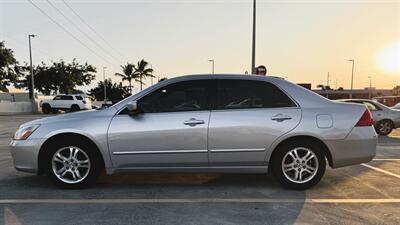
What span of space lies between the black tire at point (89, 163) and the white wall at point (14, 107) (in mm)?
36904

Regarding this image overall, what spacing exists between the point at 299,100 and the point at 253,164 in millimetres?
1076

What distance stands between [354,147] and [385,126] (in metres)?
9.52

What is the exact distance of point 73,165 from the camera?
5.84 metres

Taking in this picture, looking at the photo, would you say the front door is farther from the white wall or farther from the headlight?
the white wall

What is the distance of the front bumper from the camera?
5777 millimetres

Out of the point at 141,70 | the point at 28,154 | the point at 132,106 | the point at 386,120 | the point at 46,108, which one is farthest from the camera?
the point at 141,70

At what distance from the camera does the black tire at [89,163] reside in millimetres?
5777

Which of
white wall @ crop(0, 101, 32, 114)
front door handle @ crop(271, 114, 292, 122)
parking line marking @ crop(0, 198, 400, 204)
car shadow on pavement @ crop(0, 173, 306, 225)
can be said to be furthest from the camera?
white wall @ crop(0, 101, 32, 114)

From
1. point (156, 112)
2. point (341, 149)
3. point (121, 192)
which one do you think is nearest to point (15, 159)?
point (121, 192)

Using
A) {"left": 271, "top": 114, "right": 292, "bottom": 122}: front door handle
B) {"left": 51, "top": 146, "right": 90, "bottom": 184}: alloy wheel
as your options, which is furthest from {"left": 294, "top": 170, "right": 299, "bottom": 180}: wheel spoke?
{"left": 51, "top": 146, "right": 90, "bottom": 184}: alloy wheel

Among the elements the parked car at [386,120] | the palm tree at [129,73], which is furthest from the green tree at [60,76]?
the parked car at [386,120]

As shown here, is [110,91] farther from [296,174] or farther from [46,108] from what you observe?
[296,174]

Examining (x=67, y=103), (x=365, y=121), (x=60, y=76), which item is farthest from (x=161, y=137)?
(x=60, y=76)

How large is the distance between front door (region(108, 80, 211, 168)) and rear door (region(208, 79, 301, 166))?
0.52ft
